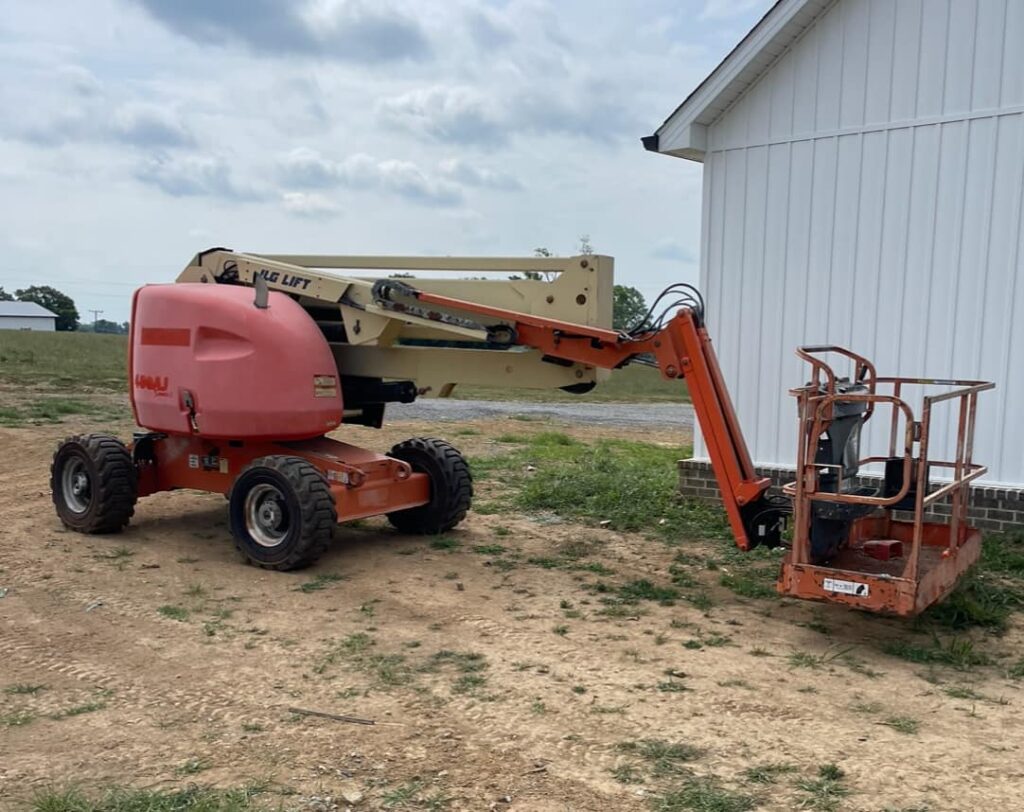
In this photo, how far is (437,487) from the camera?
8.69m

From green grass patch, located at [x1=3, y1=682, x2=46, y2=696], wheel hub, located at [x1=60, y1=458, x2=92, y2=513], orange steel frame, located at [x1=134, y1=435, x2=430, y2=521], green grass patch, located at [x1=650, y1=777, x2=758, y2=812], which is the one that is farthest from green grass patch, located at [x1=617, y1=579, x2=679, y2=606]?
wheel hub, located at [x1=60, y1=458, x2=92, y2=513]

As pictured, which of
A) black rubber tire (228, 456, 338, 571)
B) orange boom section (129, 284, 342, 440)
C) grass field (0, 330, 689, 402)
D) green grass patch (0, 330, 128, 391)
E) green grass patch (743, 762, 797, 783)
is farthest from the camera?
grass field (0, 330, 689, 402)

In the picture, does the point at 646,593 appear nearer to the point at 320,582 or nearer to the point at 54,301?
the point at 320,582

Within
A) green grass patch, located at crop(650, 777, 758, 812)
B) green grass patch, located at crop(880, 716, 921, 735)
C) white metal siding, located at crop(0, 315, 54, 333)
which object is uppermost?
white metal siding, located at crop(0, 315, 54, 333)

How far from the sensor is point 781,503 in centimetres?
652

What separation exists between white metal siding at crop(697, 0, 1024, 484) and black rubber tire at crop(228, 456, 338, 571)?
465 centimetres

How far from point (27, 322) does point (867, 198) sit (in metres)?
111

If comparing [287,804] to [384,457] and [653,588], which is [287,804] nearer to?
[653,588]

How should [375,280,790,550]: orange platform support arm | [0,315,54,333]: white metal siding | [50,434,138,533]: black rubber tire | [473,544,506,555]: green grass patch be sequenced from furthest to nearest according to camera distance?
[0,315,54,333]: white metal siding, [50,434,138,533]: black rubber tire, [473,544,506,555]: green grass patch, [375,280,790,550]: orange platform support arm

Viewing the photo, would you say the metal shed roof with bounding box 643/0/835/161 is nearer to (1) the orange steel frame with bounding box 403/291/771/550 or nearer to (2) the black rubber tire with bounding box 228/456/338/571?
(1) the orange steel frame with bounding box 403/291/771/550

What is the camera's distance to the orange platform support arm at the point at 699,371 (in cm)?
647

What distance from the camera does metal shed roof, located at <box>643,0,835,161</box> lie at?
9.39 m

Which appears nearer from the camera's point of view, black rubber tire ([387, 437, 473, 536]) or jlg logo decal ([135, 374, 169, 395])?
jlg logo decal ([135, 374, 169, 395])

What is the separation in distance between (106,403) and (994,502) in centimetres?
1665
